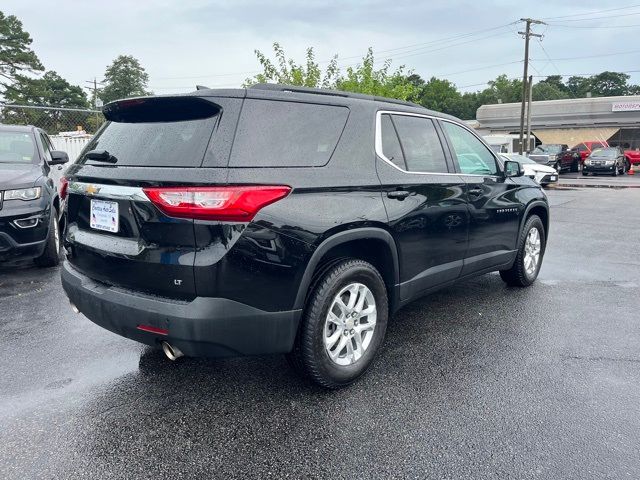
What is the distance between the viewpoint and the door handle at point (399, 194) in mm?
3415

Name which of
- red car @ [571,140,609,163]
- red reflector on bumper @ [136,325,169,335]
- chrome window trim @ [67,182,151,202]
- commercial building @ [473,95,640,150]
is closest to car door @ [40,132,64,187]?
chrome window trim @ [67,182,151,202]

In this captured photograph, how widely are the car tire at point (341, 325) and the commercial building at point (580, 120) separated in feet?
137

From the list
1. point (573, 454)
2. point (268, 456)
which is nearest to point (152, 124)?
point (268, 456)

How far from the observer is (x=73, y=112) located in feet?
39.7

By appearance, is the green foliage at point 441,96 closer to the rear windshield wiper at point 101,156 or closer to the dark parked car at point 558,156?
the dark parked car at point 558,156

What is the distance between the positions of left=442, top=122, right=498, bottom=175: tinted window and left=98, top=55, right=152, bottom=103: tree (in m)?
95.4

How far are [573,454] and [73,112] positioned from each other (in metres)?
12.5

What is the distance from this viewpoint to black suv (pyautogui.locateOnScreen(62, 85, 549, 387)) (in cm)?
259

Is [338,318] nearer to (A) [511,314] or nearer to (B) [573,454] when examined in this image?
(B) [573,454]

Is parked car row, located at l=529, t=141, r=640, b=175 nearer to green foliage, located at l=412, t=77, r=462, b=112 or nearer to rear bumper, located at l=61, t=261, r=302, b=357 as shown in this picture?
rear bumper, located at l=61, t=261, r=302, b=357

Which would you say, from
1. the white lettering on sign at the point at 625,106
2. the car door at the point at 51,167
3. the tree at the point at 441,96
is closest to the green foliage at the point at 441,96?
the tree at the point at 441,96

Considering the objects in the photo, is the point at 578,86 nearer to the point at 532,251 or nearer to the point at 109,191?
the point at 532,251

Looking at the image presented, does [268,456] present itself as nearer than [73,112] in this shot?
Yes

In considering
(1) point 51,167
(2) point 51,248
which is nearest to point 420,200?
(2) point 51,248
